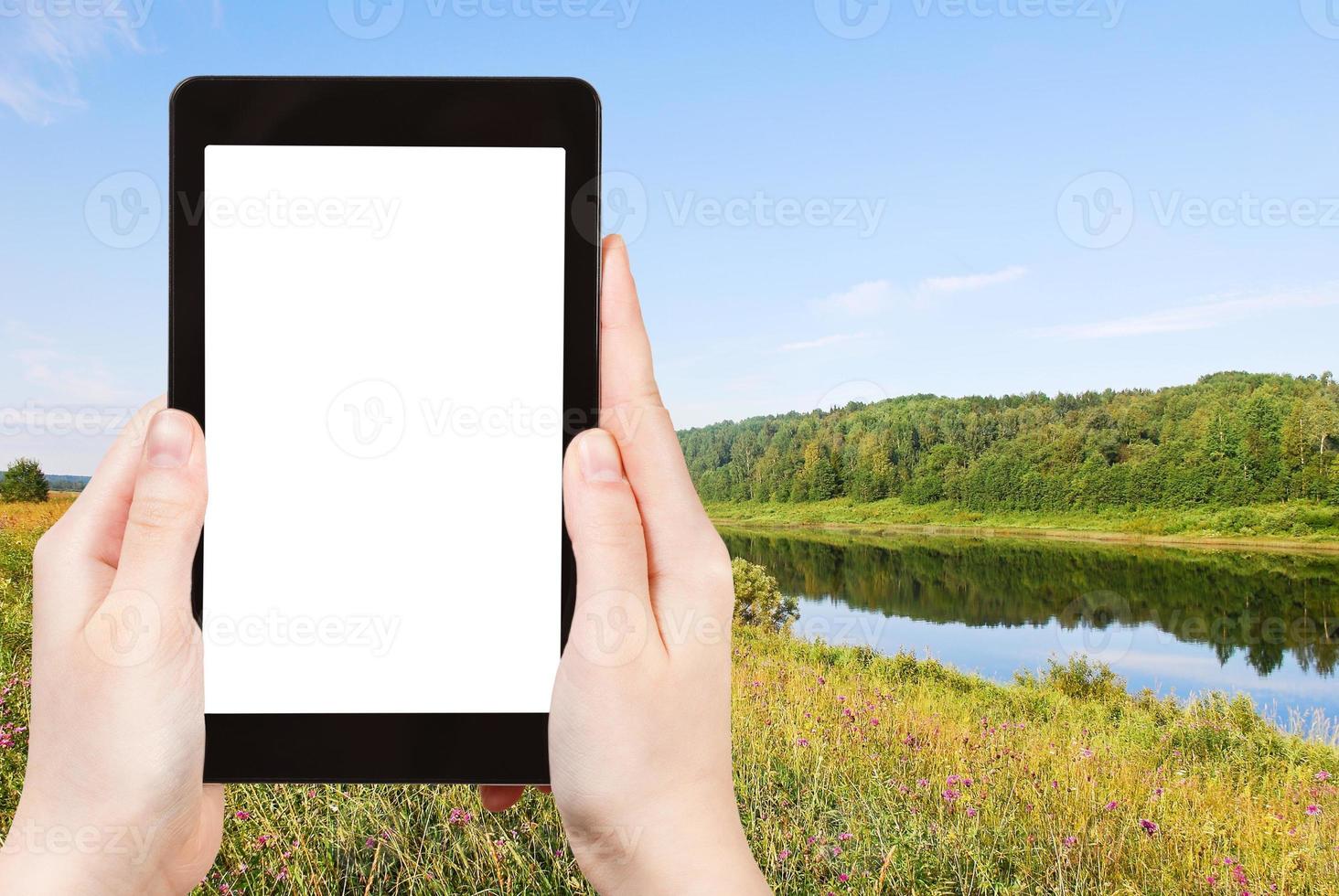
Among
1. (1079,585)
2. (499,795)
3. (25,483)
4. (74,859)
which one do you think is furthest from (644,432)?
(1079,585)

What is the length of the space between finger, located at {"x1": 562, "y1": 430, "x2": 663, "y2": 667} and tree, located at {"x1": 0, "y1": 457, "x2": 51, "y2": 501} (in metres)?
21.6

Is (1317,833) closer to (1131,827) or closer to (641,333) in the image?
(1131,827)

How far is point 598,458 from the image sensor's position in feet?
4.71

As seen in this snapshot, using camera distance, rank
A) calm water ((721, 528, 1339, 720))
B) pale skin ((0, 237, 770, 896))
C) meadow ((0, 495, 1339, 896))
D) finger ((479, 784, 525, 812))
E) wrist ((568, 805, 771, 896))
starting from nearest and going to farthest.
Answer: wrist ((568, 805, 771, 896)), pale skin ((0, 237, 770, 896)), finger ((479, 784, 525, 812)), meadow ((0, 495, 1339, 896)), calm water ((721, 528, 1339, 720))

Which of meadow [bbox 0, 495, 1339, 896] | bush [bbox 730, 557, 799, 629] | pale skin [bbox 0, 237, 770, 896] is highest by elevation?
pale skin [bbox 0, 237, 770, 896]

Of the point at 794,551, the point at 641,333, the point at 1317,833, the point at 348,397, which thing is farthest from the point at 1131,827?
the point at 794,551

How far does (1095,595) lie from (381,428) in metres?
70.0

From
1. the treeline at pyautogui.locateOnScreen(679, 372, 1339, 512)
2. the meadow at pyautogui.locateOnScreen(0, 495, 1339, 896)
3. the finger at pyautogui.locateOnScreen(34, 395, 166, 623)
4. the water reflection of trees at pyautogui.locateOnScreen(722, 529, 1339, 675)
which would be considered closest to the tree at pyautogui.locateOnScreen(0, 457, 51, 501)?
the meadow at pyautogui.locateOnScreen(0, 495, 1339, 896)

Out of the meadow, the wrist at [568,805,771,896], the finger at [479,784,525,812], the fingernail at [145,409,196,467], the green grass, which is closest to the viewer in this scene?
the wrist at [568,805,771,896]

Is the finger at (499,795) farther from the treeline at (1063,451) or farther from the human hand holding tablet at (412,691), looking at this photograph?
the treeline at (1063,451)

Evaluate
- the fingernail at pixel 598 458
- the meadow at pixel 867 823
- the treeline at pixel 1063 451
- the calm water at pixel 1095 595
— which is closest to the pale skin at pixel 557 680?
the fingernail at pixel 598 458

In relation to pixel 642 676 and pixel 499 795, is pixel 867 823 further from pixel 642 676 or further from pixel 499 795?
pixel 642 676

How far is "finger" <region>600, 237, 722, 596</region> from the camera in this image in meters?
1.45

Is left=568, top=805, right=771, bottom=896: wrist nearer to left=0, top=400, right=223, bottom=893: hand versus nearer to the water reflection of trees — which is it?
left=0, top=400, right=223, bottom=893: hand
